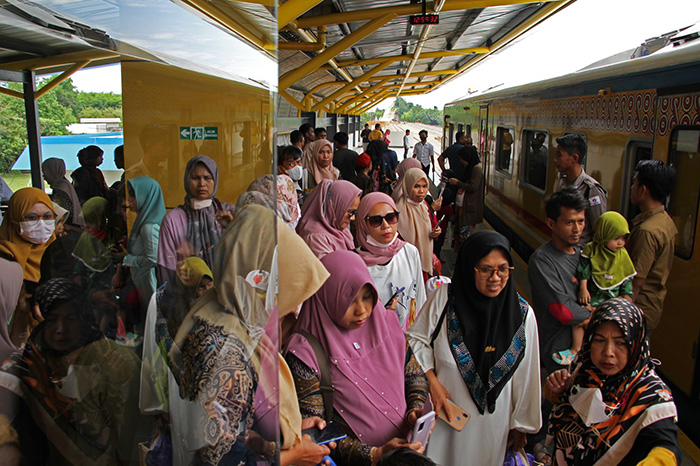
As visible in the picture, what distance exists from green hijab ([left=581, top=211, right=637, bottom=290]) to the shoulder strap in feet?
6.49

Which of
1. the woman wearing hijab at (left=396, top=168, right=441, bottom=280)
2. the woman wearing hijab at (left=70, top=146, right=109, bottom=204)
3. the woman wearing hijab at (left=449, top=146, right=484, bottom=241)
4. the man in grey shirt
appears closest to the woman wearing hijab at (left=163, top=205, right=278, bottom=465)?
the woman wearing hijab at (left=70, top=146, right=109, bottom=204)

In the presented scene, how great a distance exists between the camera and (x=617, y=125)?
4.71 metres

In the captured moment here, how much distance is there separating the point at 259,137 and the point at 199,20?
24 centimetres

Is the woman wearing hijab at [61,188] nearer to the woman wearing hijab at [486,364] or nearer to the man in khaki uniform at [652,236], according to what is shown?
the woman wearing hijab at [486,364]

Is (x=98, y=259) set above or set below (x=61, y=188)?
below

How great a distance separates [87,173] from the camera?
3.24 feet

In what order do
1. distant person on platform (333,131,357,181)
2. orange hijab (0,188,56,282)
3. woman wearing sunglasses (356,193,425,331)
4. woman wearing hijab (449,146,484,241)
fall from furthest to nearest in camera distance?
1. distant person on platform (333,131,357,181)
2. woman wearing hijab (449,146,484,241)
3. woman wearing sunglasses (356,193,425,331)
4. orange hijab (0,188,56,282)

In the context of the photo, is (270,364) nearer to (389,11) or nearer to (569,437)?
(569,437)

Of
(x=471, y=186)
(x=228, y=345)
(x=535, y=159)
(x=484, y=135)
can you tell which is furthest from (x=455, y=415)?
(x=484, y=135)

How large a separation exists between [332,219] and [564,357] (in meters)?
1.77

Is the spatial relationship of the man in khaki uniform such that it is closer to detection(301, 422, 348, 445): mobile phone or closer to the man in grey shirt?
the man in grey shirt

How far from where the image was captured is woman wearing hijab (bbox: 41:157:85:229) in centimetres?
92

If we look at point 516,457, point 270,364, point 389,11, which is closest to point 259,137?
point 270,364

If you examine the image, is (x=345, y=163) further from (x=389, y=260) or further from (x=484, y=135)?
(x=389, y=260)
